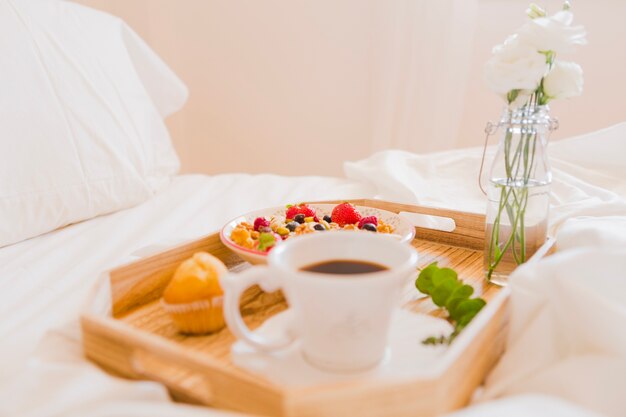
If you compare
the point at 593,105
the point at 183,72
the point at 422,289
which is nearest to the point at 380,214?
the point at 422,289

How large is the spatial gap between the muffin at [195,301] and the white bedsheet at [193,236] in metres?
0.10

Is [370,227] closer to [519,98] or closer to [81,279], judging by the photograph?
[519,98]

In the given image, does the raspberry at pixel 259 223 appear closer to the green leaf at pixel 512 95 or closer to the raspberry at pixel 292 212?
the raspberry at pixel 292 212

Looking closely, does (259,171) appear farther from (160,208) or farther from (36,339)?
(36,339)

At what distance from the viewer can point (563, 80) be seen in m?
0.73

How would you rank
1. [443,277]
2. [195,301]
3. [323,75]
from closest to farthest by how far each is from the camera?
1. [195,301]
2. [443,277]
3. [323,75]

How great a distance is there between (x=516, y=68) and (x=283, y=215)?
490 mm

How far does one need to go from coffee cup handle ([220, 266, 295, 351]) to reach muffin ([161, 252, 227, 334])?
0.35ft

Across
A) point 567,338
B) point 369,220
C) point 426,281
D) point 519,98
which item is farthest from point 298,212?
point 567,338

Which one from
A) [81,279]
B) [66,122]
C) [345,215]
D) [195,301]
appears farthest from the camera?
[66,122]

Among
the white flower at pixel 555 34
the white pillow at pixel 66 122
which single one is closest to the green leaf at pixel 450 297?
the white flower at pixel 555 34

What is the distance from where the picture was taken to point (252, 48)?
2682mm

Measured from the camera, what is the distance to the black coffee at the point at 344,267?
57cm

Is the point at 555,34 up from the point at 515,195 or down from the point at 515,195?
up
